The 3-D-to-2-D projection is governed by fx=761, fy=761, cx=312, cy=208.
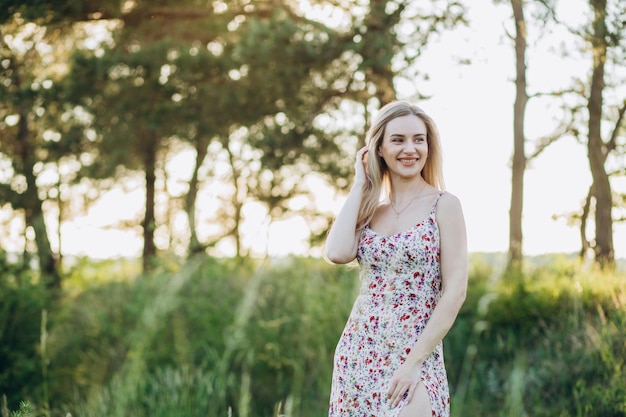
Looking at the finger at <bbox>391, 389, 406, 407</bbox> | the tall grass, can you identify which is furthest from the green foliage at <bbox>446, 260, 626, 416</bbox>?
the finger at <bbox>391, 389, 406, 407</bbox>

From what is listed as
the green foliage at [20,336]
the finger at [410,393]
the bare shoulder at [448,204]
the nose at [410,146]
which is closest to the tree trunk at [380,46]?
the green foliage at [20,336]

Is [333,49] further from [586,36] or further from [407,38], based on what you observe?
[586,36]

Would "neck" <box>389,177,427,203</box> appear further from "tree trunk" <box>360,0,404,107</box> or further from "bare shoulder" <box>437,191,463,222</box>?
"tree trunk" <box>360,0,404,107</box>

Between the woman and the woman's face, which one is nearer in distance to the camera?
the woman

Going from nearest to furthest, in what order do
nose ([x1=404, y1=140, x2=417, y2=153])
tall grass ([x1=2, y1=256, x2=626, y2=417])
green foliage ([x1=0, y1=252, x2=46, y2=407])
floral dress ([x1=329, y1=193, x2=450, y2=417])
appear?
floral dress ([x1=329, y1=193, x2=450, y2=417]) < nose ([x1=404, y1=140, x2=417, y2=153]) < tall grass ([x1=2, y1=256, x2=626, y2=417]) < green foliage ([x1=0, y1=252, x2=46, y2=407])

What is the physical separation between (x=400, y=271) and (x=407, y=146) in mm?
542

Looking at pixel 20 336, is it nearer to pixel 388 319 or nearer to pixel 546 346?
pixel 546 346

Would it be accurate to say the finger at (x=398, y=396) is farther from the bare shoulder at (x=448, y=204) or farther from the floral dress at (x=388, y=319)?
the bare shoulder at (x=448, y=204)

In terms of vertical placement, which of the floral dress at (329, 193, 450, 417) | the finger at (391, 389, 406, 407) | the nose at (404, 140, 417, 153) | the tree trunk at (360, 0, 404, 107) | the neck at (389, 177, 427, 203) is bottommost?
the finger at (391, 389, 406, 407)

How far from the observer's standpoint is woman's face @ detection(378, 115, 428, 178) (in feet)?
10.8

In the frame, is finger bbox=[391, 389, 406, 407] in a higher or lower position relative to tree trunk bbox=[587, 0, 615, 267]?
lower

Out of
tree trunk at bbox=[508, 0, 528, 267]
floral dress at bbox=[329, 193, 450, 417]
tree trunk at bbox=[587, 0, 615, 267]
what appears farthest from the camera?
tree trunk at bbox=[508, 0, 528, 267]

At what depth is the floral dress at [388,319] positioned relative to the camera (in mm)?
3158

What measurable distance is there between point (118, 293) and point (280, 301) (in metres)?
2.90
